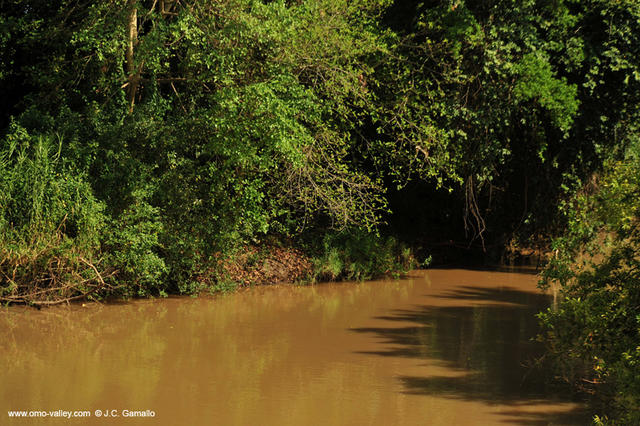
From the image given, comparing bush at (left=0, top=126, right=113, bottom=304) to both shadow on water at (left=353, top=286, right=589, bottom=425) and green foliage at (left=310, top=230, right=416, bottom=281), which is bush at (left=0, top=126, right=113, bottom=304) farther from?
green foliage at (left=310, top=230, right=416, bottom=281)

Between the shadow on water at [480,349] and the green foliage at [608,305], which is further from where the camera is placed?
the shadow on water at [480,349]

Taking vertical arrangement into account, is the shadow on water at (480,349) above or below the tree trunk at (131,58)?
below

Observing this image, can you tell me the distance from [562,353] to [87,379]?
497cm

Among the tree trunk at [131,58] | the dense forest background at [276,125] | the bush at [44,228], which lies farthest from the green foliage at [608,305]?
the tree trunk at [131,58]

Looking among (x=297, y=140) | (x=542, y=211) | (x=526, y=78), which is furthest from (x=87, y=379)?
(x=542, y=211)

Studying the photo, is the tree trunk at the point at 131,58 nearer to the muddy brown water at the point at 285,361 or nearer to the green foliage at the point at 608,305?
the muddy brown water at the point at 285,361

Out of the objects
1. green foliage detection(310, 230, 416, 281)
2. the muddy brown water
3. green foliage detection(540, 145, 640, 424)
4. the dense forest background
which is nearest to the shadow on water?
the muddy brown water

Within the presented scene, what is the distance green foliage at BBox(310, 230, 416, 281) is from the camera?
15.2m

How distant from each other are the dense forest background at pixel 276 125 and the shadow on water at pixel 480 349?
0.83 m

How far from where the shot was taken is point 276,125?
40.2ft

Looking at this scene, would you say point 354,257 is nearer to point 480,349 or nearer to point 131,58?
point 480,349

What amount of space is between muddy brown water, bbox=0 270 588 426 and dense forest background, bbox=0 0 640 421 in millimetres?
971

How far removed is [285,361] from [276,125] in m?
4.17

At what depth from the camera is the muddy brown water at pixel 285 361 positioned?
24.8 ft
